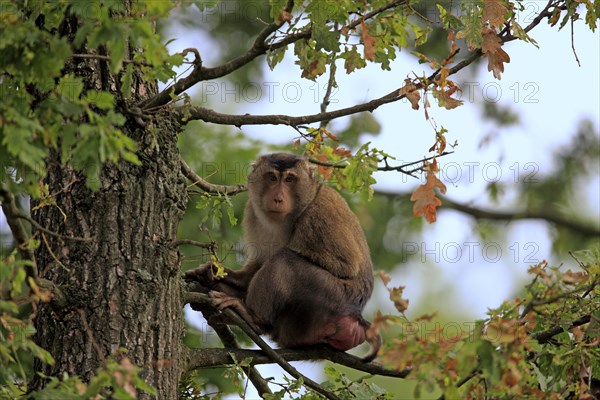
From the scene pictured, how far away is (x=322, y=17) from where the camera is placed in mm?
4492

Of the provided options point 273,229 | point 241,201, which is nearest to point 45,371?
point 273,229

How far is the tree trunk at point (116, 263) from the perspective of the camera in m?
4.65

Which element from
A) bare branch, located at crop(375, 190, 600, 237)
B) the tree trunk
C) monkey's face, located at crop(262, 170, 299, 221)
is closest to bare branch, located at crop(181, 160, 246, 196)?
the tree trunk

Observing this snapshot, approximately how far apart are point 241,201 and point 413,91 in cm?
519

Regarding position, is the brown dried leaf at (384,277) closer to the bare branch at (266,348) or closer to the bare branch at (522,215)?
the bare branch at (266,348)

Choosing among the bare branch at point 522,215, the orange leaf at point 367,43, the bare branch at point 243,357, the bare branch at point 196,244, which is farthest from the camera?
the bare branch at point 522,215

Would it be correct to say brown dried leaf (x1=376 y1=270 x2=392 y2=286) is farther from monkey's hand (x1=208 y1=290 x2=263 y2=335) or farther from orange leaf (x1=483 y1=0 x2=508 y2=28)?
monkey's hand (x1=208 y1=290 x2=263 y2=335)

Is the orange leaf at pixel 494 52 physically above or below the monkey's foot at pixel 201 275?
above

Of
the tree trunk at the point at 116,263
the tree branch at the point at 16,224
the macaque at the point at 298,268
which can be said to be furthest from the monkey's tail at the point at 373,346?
the tree branch at the point at 16,224

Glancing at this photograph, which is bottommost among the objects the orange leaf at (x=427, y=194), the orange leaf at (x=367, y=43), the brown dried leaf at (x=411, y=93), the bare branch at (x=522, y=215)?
the orange leaf at (x=427, y=194)

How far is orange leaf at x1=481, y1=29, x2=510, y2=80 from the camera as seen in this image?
4.89m

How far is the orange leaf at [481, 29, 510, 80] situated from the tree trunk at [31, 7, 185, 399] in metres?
1.89

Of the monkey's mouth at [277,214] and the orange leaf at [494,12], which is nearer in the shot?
the orange leaf at [494,12]

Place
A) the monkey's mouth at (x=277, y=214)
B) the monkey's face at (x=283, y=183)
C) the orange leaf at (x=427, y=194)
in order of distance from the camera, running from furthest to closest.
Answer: the monkey's face at (x=283, y=183)
the monkey's mouth at (x=277, y=214)
the orange leaf at (x=427, y=194)
